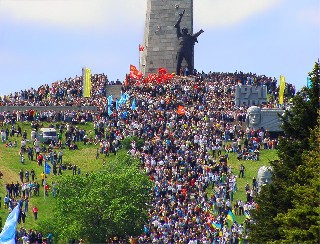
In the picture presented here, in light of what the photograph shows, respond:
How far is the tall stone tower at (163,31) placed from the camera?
137250 mm

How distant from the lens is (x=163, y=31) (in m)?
137

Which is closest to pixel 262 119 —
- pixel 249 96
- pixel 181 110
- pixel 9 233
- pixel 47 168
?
pixel 181 110

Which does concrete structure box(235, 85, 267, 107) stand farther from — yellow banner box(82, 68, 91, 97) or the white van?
the white van

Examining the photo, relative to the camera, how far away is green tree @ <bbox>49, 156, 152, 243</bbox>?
86812 millimetres

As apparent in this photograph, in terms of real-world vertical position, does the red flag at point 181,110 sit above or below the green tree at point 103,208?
above

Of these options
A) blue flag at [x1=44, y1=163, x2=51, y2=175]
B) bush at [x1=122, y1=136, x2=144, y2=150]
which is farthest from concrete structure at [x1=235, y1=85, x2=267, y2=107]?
blue flag at [x1=44, y1=163, x2=51, y2=175]

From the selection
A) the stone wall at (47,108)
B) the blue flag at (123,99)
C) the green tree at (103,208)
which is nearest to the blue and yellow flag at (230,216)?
the green tree at (103,208)

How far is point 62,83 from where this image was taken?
12850 centimetres

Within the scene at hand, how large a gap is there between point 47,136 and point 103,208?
2316cm

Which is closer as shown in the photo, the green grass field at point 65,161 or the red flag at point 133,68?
the green grass field at point 65,161

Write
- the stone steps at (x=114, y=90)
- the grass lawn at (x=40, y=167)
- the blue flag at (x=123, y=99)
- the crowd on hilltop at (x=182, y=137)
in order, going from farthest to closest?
the stone steps at (x=114, y=90) < the blue flag at (x=123, y=99) < the grass lawn at (x=40, y=167) < the crowd on hilltop at (x=182, y=137)

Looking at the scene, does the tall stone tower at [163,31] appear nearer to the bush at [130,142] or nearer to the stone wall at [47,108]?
the stone wall at [47,108]

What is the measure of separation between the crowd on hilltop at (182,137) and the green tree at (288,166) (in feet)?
61.8

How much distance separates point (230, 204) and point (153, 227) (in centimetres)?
645
